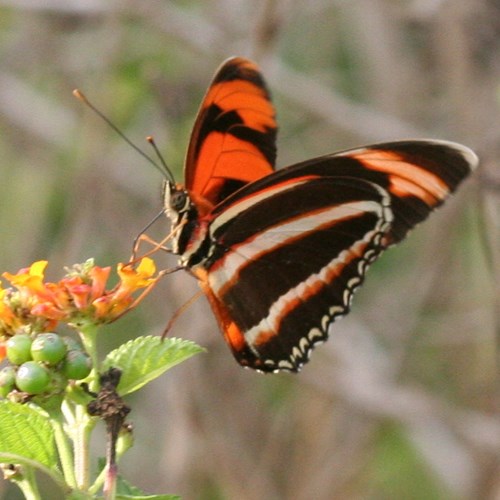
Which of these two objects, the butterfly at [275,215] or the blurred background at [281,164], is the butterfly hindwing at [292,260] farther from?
the blurred background at [281,164]

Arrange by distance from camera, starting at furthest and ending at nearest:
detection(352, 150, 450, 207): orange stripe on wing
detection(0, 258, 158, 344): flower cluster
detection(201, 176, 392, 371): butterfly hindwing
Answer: detection(201, 176, 392, 371): butterfly hindwing, detection(352, 150, 450, 207): orange stripe on wing, detection(0, 258, 158, 344): flower cluster

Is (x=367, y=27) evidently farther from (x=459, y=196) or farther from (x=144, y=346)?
(x=144, y=346)

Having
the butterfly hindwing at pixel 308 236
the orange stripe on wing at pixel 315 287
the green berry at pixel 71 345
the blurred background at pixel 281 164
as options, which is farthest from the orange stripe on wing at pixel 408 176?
the green berry at pixel 71 345

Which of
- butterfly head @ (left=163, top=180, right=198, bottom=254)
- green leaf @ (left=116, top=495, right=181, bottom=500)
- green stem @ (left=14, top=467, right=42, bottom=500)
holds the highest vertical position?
butterfly head @ (left=163, top=180, right=198, bottom=254)

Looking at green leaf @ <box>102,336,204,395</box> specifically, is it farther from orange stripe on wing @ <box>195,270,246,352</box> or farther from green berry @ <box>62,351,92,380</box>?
orange stripe on wing @ <box>195,270,246,352</box>

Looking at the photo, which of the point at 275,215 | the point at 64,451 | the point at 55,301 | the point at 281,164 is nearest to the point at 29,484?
the point at 64,451

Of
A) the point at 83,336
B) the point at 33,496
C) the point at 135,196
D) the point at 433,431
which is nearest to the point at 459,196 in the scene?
the point at 433,431

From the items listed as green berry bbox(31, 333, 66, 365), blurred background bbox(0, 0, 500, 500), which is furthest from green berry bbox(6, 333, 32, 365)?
blurred background bbox(0, 0, 500, 500)
